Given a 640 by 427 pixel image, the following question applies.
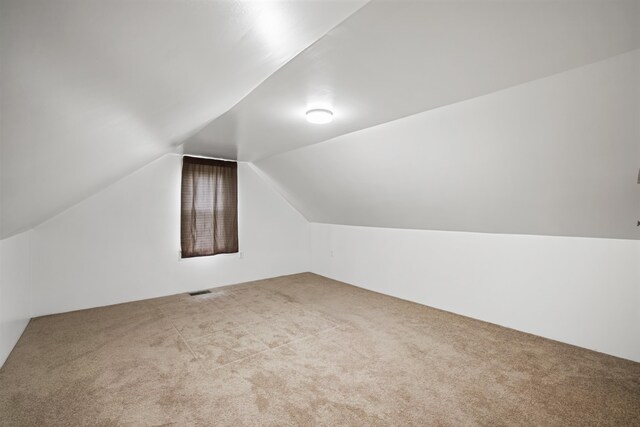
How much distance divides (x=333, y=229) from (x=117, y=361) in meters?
3.69

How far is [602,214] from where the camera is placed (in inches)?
93.0

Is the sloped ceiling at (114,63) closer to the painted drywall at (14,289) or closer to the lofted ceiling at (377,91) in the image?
the lofted ceiling at (377,91)

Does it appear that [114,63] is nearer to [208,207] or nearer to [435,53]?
[435,53]

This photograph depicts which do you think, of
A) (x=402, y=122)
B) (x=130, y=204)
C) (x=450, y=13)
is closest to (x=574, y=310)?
(x=402, y=122)

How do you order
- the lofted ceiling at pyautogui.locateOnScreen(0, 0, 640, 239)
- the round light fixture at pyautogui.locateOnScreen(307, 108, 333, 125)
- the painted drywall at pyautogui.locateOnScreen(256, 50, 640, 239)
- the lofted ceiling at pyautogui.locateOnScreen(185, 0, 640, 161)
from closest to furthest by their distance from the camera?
the lofted ceiling at pyautogui.locateOnScreen(0, 0, 640, 239), the lofted ceiling at pyautogui.locateOnScreen(185, 0, 640, 161), the painted drywall at pyautogui.locateOnScreen(256, 50, 640, 239), the round light fixture at pyautogui.locateOnScreen(307, 108, 333, 125)

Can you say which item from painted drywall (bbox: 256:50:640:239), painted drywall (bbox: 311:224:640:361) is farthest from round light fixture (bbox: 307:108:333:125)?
painted drywall (bbox: 311:224:640:361)

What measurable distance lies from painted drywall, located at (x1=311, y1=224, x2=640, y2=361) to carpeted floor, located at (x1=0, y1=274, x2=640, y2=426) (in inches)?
7.3

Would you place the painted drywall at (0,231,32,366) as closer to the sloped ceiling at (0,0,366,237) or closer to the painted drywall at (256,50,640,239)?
the sloped ceiling at (0,0,366,237)

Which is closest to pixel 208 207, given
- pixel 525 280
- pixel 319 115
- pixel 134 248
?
pixel 134 248

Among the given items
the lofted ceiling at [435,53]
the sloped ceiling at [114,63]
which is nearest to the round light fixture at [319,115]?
the lofted ceiling at [435,53]

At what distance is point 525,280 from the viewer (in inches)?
118

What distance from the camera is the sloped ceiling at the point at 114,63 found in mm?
581

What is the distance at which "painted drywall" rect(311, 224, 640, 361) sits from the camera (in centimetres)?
248

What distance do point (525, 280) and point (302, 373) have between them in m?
2.44
